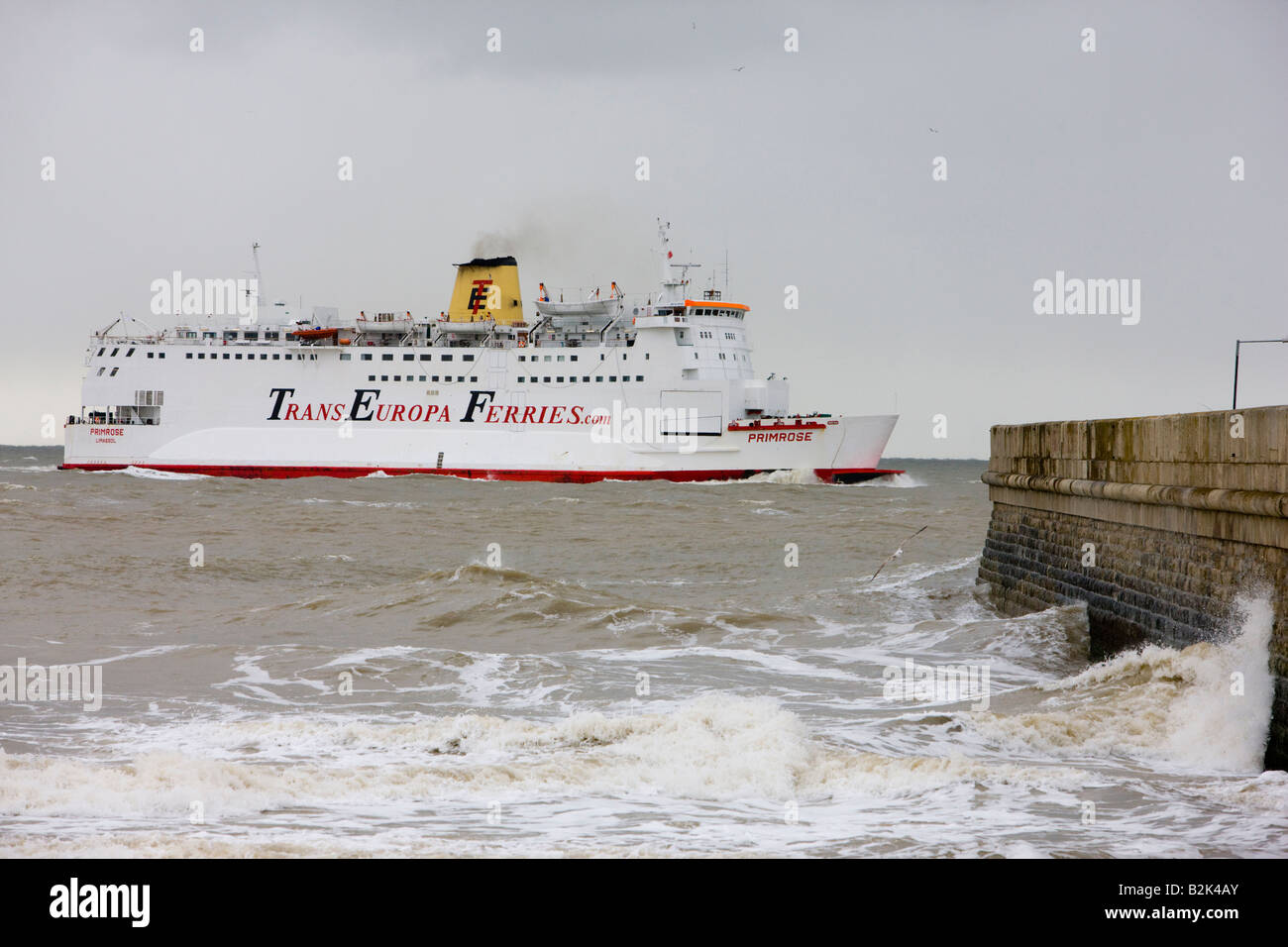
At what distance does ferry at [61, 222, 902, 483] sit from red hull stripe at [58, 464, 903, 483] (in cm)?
6

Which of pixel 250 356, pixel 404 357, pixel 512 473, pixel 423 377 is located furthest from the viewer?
pixel 250 356

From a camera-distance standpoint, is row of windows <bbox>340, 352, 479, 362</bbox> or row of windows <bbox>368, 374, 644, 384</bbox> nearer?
row of windows <bbox>368, 374, 644, 384</bbox>

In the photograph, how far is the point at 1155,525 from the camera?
852 centimetres

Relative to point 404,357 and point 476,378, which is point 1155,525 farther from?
point 404,357

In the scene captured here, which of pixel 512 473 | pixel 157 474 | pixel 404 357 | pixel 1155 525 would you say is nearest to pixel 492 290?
pixel 404 357

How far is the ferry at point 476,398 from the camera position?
44375 mm

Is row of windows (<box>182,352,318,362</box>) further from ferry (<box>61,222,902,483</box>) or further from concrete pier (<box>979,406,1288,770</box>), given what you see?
concrete pier (<box>979,406,1288,770</box>)

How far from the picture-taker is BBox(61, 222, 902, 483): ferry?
146 feet

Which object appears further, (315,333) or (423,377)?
(315,333)

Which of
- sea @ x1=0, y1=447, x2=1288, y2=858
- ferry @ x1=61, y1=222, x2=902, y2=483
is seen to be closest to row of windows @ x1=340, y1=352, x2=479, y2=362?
ferry @ x1=61, y1=222, x2=902, y2=483

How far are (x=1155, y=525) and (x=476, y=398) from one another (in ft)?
129

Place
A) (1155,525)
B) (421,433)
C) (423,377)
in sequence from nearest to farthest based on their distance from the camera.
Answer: (1155,525), (421,433), (423,377)
